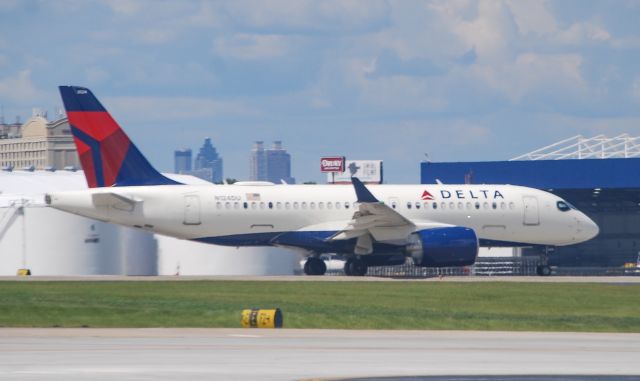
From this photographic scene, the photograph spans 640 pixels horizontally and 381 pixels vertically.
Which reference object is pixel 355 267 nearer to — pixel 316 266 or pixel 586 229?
pixel 316 266

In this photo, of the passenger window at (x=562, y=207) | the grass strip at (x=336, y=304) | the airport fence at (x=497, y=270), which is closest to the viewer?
the grass strip at (x=336, y=304)

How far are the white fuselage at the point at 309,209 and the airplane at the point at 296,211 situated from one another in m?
0.04

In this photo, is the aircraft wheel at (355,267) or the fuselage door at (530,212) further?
the fuselage door at (530,212)

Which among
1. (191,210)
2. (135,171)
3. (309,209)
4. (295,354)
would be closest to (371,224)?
(309,209)

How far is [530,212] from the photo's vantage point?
51.8 metres

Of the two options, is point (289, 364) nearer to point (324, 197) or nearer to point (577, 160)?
point (324, 197)

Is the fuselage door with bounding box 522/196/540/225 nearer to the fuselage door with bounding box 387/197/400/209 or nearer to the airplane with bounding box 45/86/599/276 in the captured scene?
the airplane with bounding box 45/86/599/276

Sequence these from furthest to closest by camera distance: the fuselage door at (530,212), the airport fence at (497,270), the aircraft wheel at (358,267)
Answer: the airport fence at (497,270) < the fuselage door at (530,212) < the aircraft wheel at (358,267)

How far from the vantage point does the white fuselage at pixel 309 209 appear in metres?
48.0

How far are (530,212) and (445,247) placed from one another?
5.77 m

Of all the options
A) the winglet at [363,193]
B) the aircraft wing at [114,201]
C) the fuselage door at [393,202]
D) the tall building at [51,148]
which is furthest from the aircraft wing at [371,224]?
the tall building at [51,148]

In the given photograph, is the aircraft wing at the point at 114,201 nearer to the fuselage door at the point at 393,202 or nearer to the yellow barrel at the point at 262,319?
the fuselage door at the point at 393,202

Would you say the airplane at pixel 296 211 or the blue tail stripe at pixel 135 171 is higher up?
the blue tail stripe at pixel 135 171

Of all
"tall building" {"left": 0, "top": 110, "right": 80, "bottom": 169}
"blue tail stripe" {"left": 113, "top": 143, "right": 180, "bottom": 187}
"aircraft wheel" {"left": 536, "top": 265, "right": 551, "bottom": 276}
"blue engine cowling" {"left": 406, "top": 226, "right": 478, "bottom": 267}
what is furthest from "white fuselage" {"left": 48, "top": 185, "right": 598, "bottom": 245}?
"tall building" {"left": 0, "top": 110, "right": 80, "bottom": 169}
